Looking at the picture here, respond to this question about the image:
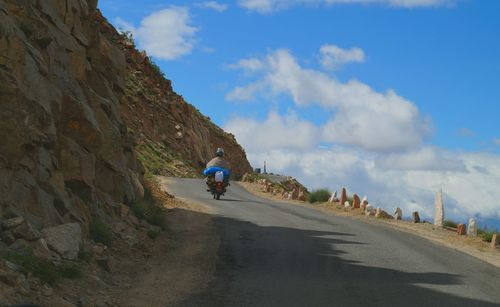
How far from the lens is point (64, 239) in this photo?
31.8ft

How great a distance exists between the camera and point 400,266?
1243 centimetres

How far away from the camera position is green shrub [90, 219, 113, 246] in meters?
11.7

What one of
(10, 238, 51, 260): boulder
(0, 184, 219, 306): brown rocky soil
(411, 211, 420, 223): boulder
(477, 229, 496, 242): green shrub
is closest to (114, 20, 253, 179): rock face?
(411, 211, 420, 223): boulder

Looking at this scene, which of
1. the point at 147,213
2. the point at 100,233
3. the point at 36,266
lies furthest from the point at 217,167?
the point at 36,266

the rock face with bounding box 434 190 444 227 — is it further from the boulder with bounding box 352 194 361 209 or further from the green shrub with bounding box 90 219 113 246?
the green shrub with bounding box 90 219 113 246

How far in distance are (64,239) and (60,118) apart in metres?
3.46

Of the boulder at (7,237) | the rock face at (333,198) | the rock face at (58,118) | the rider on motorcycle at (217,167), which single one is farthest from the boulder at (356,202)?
the boulder at (7,237)

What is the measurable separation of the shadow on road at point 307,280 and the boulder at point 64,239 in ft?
7.00

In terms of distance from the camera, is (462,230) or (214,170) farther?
(214,170)

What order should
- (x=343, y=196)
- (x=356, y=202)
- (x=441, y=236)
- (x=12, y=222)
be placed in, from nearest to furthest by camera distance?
(x=12, y=222) → (x=441, y=236) → (x=356, y=202) → (x=343, y=196)

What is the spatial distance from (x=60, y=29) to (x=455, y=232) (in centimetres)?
1475

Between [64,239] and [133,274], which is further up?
[64,239]

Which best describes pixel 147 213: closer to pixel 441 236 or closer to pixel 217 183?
pixel 441 236

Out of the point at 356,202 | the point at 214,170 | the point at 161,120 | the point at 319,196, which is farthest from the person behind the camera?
the point at 161,120
